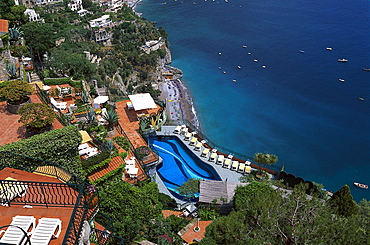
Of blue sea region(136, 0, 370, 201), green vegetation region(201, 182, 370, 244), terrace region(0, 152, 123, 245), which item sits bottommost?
blue sea region(136, 0, 370, 201)

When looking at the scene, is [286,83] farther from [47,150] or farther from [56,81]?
[47,150]

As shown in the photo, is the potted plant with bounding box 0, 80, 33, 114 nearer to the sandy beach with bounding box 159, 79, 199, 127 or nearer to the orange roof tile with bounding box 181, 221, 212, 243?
the orange roof tile with bounding box 181, 221, 212, 243

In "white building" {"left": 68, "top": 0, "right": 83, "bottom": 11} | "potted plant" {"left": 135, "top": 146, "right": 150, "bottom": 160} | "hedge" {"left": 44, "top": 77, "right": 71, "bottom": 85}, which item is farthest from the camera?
"white building" {"left": 68, "top": 0, "right": 83, "bottom": 11}

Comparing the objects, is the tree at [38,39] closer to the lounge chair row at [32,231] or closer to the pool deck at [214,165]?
the pool deck at [214,165]

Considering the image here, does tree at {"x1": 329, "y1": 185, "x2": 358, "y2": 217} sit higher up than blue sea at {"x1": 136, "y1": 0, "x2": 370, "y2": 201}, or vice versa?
tree at {"x1": 329, "y1": 185, "x2": 358, "y2": 217}

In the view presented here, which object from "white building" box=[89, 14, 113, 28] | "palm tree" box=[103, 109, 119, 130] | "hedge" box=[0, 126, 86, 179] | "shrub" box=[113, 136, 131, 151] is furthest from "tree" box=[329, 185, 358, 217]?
"white building" box=[89, 14, 113, 28]

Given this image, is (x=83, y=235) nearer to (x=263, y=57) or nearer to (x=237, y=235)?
(x=237, y=235)

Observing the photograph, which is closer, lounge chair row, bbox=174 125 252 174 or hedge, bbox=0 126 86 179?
hedge, bbox=0 126 86 179
